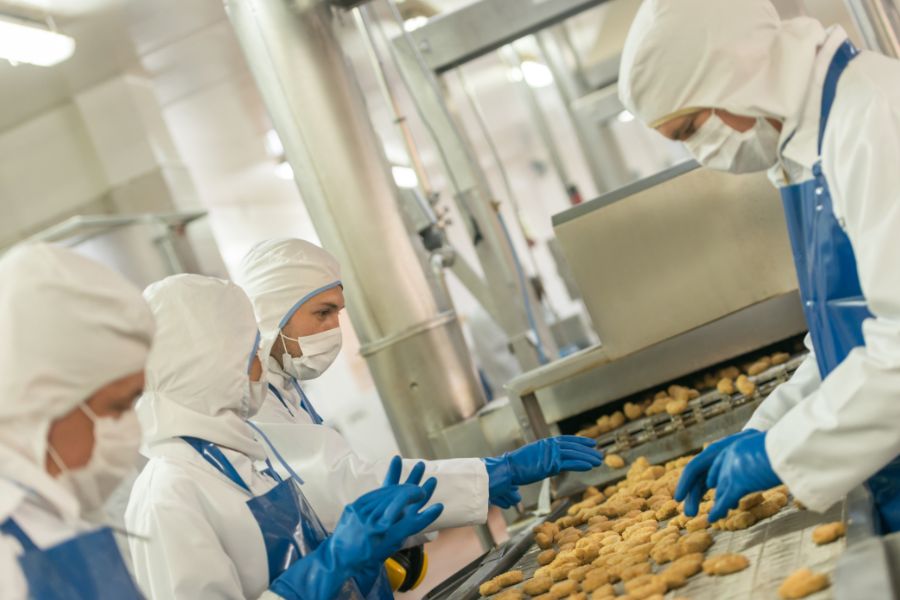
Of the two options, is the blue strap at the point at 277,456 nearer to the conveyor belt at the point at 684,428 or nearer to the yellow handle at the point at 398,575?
the yellow handle at the point at 398,575

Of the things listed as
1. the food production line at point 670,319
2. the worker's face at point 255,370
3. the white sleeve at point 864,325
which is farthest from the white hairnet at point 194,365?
the white sleeve at point 864,325

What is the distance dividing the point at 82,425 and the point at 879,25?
89.1 inches

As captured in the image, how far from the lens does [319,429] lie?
253cm

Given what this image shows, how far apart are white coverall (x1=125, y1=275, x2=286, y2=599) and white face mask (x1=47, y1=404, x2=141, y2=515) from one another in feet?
1.55

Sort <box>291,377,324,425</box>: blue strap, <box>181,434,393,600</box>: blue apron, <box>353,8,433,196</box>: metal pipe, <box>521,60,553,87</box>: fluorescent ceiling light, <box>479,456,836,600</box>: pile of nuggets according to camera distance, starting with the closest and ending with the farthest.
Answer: <box>479,456,836,600</box>: pile of nuggets
<box>181,434,393,600</box>: blue apron
<box>291,377,324,425</box>: blue strap
<box>353,8,433,196</box>: metal pipe
<box>521,60,553,87</box>: fluorescent ceiling light

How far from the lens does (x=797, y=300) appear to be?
2.78 m

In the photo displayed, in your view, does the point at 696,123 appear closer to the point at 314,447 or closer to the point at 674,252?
the point at 674,252

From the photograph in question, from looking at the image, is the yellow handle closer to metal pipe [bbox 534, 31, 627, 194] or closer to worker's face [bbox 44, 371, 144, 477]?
worker's face [bbox 44, 371, 144, 477]

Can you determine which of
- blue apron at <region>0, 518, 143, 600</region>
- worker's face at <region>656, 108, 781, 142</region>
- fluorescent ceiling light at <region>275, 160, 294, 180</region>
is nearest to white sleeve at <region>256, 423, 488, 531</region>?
blue apron at <region>0, 518, 143, 600</region>

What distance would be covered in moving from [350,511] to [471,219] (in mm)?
2045

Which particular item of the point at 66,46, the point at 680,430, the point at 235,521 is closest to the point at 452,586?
the point at 235,521

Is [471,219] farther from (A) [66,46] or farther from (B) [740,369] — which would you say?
(A) [66,46]

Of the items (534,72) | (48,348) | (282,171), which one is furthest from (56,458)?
(282,171)

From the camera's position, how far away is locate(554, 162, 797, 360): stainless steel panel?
2.73 metres
